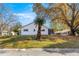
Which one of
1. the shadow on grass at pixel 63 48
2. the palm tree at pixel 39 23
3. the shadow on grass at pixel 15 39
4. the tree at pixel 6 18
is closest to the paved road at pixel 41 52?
the shadow on grass at pixel 63 48

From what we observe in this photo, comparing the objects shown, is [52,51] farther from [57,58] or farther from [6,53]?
[6,53]

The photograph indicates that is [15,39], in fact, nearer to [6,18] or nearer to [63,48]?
[6,18]

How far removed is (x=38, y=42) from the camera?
11.7ft

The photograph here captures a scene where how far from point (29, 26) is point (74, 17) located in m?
0.79

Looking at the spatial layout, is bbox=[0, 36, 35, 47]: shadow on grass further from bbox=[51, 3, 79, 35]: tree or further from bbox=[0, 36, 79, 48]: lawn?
bbox=[51, 3, 79, 35]: tree

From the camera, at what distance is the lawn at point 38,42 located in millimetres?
3557

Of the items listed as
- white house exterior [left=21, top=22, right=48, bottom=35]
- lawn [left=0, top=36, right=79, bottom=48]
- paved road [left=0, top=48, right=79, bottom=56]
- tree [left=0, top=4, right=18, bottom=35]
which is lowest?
paved road [left=0, top=48, right=79, bottom=56]

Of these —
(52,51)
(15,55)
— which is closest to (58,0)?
(52,51)

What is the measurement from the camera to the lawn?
3557 millimetres

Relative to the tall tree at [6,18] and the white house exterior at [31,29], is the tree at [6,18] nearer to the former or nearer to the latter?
the tall tree at [6,18]

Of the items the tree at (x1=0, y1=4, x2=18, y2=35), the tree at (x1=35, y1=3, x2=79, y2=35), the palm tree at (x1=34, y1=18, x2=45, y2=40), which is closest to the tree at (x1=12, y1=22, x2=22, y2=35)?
the tree at (x1=0, y1=4, x2=18, y2=35)

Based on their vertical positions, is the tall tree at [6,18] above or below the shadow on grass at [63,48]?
above

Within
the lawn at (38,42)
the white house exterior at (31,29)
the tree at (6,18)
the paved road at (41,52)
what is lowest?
the paved road at (41,52)

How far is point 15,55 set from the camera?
3.52 m
